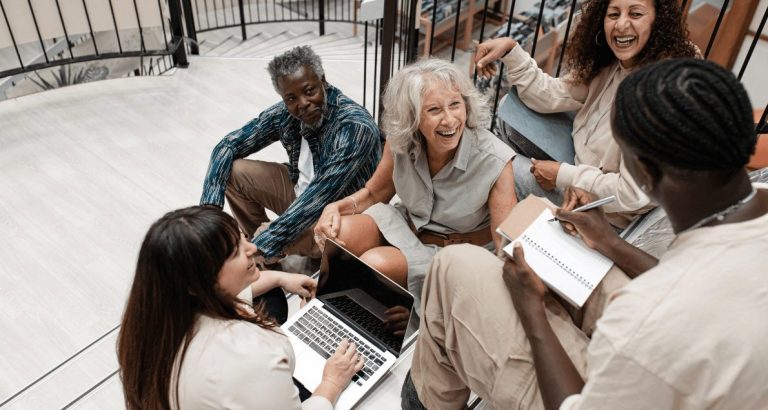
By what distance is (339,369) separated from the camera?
1.76 metres

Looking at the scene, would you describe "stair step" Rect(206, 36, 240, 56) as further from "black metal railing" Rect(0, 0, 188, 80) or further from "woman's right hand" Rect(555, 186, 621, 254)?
"woman's right hand" Rect(555, 186, 621, 254)

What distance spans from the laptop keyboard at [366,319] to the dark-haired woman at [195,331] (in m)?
0.56

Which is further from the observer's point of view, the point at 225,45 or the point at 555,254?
the point at 225,45

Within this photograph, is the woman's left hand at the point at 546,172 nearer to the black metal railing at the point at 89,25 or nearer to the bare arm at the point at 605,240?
the bare arm at the point at 605,240

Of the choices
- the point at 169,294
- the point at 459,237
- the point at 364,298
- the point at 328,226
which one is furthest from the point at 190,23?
the point at 169,294

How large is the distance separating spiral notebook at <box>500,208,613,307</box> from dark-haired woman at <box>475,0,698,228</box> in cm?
46

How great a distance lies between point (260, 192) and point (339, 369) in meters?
1.14

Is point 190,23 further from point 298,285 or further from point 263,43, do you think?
point 298,285

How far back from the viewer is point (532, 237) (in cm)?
148

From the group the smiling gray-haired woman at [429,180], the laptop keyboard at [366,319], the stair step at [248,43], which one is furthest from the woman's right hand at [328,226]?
the stair step at [248,43]

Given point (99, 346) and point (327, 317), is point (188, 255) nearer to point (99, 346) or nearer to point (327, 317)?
point (327, 317)

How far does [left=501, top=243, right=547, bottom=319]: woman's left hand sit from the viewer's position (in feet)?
4.13

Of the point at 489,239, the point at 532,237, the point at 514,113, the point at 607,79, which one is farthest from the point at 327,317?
the point at 607,79

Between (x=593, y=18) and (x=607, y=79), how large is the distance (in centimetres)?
22
